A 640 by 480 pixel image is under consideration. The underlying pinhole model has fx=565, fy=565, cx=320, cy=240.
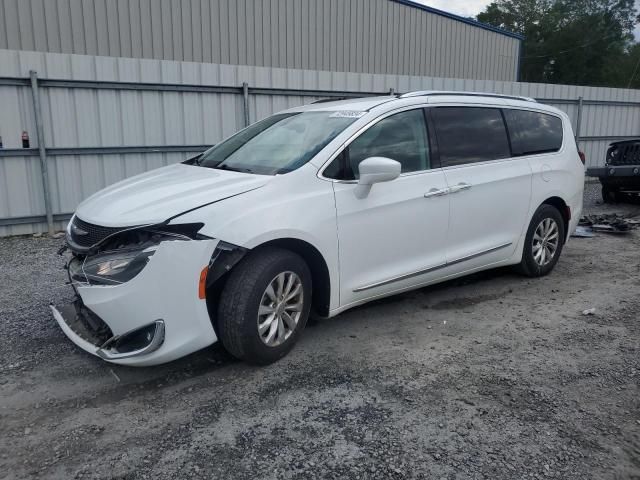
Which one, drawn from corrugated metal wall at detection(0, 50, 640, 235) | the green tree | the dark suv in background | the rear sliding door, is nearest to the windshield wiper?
the rear sliding door

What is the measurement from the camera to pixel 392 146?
4.34 metres

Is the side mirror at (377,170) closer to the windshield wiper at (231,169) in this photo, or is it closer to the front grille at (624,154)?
the windshield wiper at (231,169)

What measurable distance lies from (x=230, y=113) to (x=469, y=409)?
7022 mm

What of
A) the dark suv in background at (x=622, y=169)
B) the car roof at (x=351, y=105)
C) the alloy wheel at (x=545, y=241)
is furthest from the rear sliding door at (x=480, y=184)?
the dark suv in background at (x=622, y=169)

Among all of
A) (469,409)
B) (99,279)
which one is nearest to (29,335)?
(99,279)

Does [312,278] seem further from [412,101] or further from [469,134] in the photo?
[469,134]

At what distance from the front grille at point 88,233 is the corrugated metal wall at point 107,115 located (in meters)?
4.61

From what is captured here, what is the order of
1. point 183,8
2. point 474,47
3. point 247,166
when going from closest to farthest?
point 247,166 → point 183,8 → point 474,47

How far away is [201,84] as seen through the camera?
871 cm

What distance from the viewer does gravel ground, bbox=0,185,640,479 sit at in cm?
274

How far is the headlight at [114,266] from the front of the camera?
10.6 ft

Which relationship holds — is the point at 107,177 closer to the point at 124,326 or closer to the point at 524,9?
the point at 124,326

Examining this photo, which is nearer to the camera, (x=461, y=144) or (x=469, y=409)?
(x=469, y=409)

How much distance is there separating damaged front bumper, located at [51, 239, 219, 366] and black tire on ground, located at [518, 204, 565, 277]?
3.48 m
